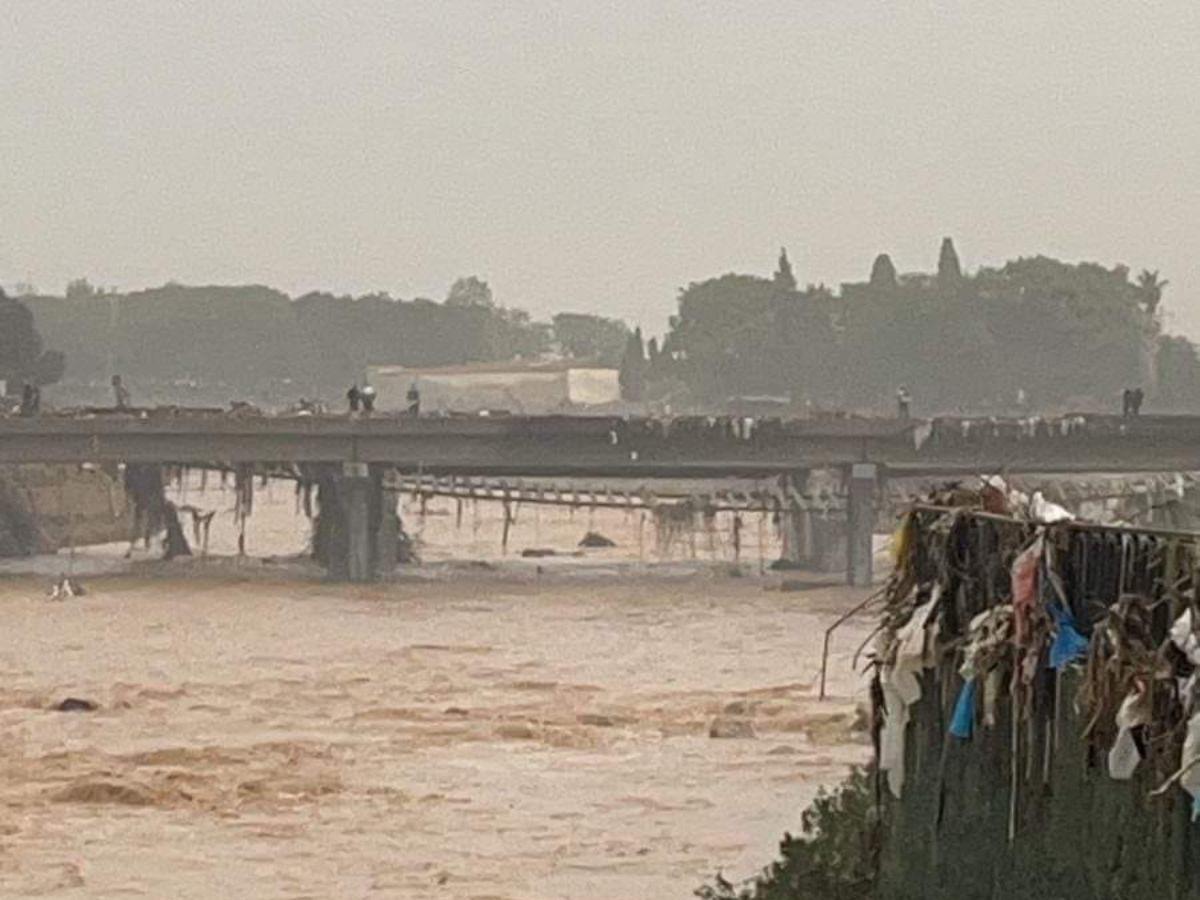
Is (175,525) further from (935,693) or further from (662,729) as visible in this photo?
(935,693)

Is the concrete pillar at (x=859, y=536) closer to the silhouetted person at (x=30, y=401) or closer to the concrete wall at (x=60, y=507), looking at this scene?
the silhouetted person at (x=30, y=401)

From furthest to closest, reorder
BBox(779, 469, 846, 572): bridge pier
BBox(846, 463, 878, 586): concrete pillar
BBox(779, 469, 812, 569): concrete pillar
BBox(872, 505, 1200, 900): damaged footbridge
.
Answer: BBox(779, 469, 812, 569): concrete pillar → BBox(779, 469, 846, 572): bridge pier → BBox(846, 463, 878, 586): concrete pillar → BBox(872, 505, 1200, 900): damaged footbridge

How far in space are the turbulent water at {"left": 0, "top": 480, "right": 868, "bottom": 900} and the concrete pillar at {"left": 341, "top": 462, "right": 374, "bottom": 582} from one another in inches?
69.4

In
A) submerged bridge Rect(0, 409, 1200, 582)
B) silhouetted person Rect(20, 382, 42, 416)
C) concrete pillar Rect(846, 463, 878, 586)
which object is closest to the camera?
concrete pillar Rect(846, 463, 878, 586)

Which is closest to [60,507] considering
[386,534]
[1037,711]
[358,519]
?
[386,534]

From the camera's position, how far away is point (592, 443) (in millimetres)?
76938

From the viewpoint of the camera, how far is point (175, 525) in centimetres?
8700

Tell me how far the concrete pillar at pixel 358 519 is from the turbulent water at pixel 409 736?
5.78 feet

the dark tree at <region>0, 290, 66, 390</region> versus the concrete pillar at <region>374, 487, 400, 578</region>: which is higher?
the dark tree at <region>0, 290, 66, 390</region>

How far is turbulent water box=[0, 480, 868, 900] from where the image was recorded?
26.3 m

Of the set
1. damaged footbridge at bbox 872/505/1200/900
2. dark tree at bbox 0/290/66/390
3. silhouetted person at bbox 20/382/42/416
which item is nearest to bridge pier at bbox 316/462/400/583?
silhouetted person at bbox 20/382/42/416

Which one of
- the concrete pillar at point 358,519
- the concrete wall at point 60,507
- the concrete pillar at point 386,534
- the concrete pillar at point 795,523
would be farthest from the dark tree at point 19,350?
the concrete pillar at point 358,519

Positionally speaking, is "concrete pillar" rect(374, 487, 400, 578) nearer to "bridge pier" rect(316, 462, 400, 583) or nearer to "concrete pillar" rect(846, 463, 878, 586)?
"bridge pier" rect(316, 462, 400, 583)

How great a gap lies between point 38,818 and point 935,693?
17.7 meters
